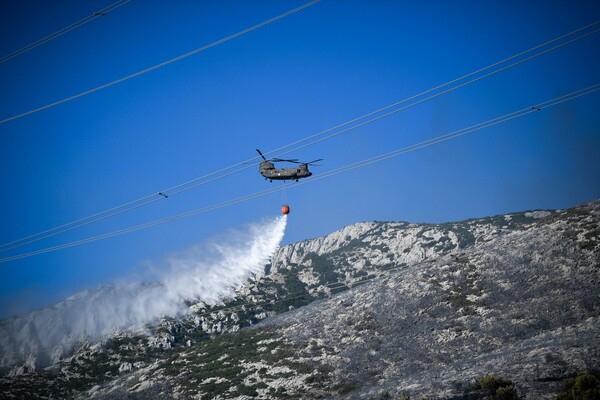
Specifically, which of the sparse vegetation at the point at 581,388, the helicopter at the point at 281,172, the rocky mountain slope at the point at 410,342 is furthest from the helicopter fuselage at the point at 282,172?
the sparse vegetation at the point at 581,388

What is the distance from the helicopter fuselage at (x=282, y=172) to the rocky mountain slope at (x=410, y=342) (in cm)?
2306

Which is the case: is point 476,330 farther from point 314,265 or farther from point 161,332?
point 314,265

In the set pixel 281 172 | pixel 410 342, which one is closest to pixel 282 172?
pixel 281 172

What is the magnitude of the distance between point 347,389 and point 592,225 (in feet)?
159

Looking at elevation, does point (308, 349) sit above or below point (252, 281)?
below

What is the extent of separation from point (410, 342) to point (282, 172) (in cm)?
3221

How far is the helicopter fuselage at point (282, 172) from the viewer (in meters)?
47.8

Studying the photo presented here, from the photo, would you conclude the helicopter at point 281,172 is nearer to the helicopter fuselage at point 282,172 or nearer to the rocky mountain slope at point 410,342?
the helicopter fuselage at point 282,172

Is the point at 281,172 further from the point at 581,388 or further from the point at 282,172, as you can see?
the point at 581,388

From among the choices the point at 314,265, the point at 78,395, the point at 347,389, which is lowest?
the point at 347,389

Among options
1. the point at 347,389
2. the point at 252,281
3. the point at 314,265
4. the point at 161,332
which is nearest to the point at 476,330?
the point at 347,389

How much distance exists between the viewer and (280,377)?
6481cm

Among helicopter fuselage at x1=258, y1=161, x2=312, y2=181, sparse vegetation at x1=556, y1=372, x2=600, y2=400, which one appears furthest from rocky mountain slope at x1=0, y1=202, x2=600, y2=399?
helicopter fuselage at x1=258, y1=161, x2=312, y2=181

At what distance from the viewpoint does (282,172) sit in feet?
159
